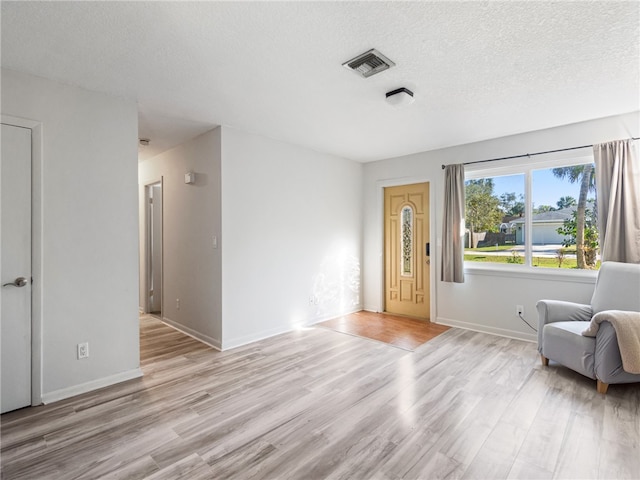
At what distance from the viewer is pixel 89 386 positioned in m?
2.70

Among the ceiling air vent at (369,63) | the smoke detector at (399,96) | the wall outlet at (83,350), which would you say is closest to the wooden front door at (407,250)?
the smoke detector at (399,96)

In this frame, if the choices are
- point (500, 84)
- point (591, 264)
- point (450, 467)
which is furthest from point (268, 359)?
point (591, 264)

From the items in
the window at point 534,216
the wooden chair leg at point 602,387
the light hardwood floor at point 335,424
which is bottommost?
the light hardwood floor at point 335,424

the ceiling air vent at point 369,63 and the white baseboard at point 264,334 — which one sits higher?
the ceiling air vent at point 369,63

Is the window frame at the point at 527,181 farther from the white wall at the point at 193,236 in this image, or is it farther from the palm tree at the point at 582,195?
the white wall at the point at 193,236

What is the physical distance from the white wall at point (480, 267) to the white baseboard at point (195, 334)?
2.74m

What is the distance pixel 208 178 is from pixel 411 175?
9.64ft

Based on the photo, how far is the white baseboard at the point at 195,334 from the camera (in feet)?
12.2

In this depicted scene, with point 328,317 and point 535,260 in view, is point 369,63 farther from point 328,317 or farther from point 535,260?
point 328,317

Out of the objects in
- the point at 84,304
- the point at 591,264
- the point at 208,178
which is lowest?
the point at 84,304

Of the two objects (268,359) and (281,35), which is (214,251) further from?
(281,35)

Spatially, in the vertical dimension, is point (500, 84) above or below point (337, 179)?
above

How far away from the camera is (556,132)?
148 inches

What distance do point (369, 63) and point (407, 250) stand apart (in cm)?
332
